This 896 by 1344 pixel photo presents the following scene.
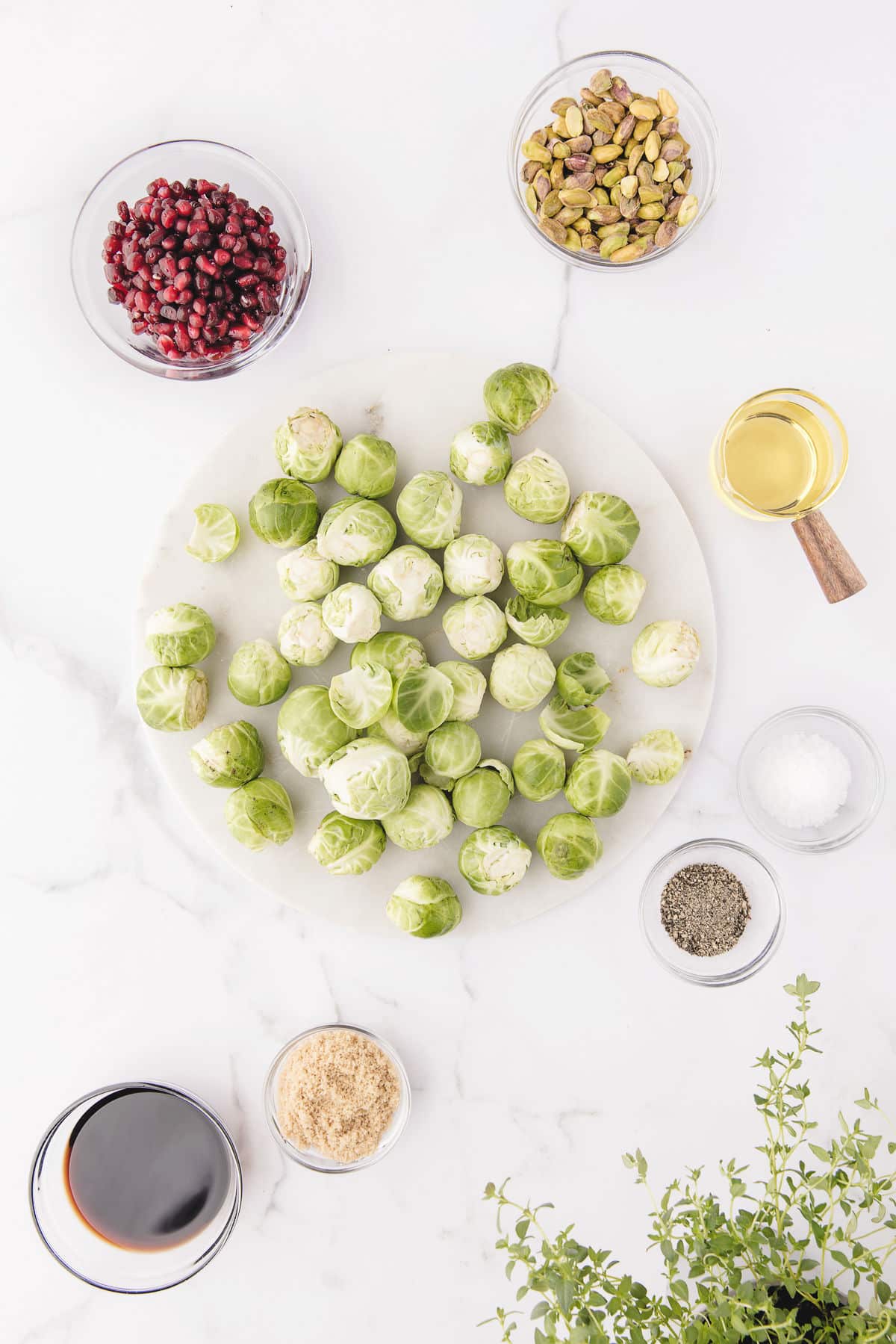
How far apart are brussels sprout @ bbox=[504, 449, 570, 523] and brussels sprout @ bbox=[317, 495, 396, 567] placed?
0.33 meters

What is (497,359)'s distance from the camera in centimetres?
261

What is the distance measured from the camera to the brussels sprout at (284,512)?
2.47 meters

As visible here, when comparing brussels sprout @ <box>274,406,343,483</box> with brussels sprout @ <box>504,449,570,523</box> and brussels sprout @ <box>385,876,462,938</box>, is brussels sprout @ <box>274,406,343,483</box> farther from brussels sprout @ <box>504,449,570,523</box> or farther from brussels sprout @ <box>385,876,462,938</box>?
brussels sprout @ <box>385,876,462,938</box>

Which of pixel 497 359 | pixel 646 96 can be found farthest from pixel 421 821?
pixel 646 96

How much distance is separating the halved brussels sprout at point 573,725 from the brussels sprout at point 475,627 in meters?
0.23

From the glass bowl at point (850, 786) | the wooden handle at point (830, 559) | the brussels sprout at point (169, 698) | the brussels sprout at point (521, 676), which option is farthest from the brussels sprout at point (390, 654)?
the wooden handle at point (830, 559)

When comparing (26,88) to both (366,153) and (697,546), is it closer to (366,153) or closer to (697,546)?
(366,153)

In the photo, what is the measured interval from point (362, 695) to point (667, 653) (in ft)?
2.62

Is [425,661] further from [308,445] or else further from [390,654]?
[308,445]

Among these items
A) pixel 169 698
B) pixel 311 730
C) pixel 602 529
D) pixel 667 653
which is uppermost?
pixel 602 529

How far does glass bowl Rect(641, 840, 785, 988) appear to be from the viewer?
8.38 feet

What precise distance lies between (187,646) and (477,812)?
2.88ft

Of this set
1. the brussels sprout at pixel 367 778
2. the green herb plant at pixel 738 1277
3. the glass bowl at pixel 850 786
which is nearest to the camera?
the green herb plant at pixel 738 1277

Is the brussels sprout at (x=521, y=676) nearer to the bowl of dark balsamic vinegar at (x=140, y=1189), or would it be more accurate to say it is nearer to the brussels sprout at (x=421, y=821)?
the brussels sprout at (x=421, y=821)
